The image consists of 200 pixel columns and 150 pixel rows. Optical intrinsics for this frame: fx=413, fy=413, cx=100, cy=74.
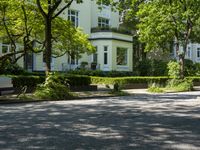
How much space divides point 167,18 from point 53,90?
15.6 metres

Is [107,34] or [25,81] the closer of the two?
[25,81]

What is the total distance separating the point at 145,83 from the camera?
35844mm

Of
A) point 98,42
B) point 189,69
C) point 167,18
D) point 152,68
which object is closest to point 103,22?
point 98,42

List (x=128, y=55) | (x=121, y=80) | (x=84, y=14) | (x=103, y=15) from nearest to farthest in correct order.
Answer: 1. (x=121, y=80)
2. (x=84, y=14)
3. (x=128, y=55)
4. (x=103, y=15)

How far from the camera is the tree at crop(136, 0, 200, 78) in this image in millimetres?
A: 31609

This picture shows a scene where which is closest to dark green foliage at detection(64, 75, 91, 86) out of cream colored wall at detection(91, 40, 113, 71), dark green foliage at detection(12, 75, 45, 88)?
dark green foliage at detection(12, 75, 45, 88)

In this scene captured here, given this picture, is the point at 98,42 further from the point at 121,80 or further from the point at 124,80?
the point at 121,80

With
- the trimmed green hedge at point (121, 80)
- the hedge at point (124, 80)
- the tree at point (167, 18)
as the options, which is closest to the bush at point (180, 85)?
the tree at point (167, 18)

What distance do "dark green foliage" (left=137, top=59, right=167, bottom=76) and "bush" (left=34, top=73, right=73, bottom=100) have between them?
2647 cm

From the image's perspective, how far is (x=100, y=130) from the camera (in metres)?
10.2

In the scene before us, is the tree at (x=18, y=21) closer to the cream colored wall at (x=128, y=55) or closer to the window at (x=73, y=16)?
the window at (x=73, y=16)

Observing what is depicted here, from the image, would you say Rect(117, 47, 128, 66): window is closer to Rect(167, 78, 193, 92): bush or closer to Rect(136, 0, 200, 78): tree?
Rect(136, 0, 200, 78): tree

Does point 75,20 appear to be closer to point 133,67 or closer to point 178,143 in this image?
point 133,67

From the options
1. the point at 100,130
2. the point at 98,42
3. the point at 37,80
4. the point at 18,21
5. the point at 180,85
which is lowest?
the point at 100,130
